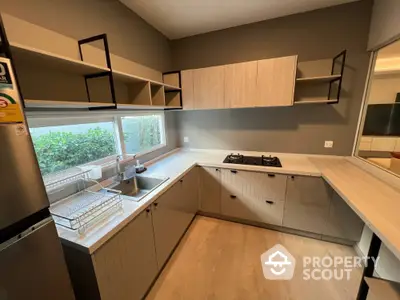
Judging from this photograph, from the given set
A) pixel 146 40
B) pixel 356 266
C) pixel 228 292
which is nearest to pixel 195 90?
pixel 146 40

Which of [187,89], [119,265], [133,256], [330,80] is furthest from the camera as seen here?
[187,89]

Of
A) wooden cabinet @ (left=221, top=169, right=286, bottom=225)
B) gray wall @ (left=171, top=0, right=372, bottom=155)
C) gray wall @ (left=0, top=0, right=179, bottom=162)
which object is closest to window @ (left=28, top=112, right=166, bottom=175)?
gray wall @ (left=0, top=0, right=179, bottom=162)

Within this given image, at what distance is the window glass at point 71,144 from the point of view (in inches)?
52.8

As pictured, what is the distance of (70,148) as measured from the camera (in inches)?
60.6

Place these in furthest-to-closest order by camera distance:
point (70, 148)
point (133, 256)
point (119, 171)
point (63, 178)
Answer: point (119, 171) → point (70, 148) → point (63, 178) → point (133, 256)

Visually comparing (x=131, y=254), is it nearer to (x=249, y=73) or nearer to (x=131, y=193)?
(x=131, y=193)

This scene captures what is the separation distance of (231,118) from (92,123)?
71.7 inches

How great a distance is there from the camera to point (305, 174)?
76.4 inches

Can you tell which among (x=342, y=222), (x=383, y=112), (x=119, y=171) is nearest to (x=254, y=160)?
(x=342, y=222)

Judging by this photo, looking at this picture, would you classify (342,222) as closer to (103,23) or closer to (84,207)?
(84,207)

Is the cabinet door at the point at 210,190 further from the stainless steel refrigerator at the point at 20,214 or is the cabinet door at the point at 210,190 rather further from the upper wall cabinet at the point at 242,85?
the stainless steel refrigerator at the point at 20,214

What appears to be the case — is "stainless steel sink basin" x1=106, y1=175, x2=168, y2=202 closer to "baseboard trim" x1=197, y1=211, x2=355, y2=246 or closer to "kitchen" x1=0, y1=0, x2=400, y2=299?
"kitchen" x1=0, y1=0, x2=400, y2=299

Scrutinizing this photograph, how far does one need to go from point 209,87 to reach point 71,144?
1.69m

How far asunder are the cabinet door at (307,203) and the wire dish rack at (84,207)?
1843mm
